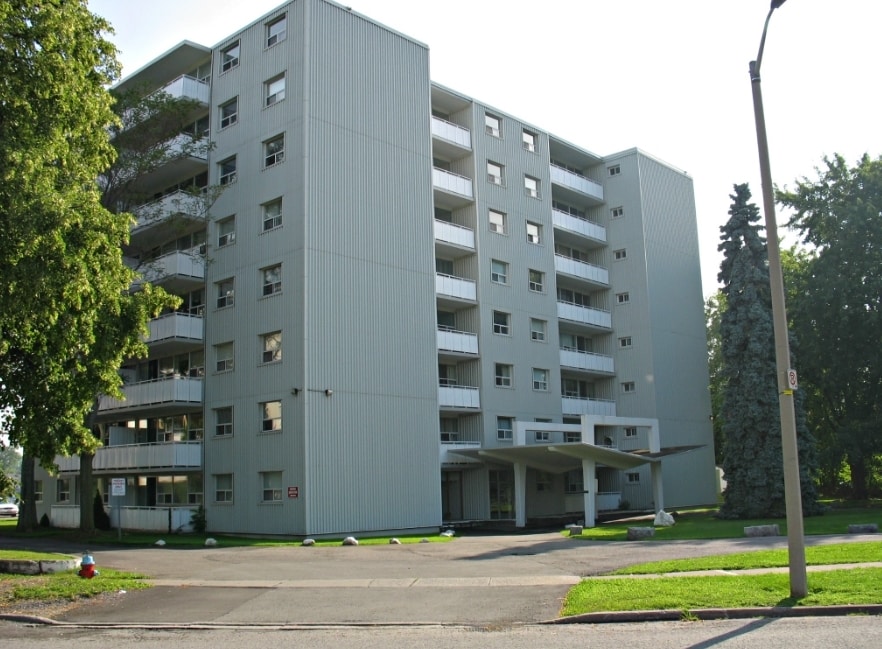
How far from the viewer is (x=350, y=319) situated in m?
33.3

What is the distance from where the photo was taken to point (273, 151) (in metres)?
35.0

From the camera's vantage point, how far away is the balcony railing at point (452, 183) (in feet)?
130

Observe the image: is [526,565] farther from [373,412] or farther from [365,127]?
[365,127]

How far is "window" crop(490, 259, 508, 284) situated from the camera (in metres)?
41.6

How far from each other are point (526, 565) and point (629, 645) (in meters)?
9.67

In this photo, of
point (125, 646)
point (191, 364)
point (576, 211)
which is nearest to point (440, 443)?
point (191, 364)

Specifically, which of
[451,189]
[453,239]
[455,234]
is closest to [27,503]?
[453,239]

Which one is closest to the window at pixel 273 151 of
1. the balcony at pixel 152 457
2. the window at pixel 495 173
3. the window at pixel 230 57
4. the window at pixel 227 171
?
the window at pixel 227 171

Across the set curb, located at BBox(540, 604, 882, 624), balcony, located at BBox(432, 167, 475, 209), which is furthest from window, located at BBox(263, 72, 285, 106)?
curb, located at BBox(540, 604, 882, 624)

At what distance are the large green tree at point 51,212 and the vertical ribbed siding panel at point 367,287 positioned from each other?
10.6 meters

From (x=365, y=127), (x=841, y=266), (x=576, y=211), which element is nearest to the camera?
(x=365, y=127)

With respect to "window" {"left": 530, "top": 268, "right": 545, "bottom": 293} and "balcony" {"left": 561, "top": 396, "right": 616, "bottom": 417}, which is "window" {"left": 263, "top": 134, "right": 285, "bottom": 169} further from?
"balcony" {"left": 561, "top": 396, "right": 616, "bottom": 417}

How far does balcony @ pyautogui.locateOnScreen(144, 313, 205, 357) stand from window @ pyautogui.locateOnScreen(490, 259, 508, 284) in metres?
14.0

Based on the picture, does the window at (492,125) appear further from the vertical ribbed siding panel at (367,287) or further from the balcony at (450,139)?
the vertical ribbed siding panel at (367,287)
